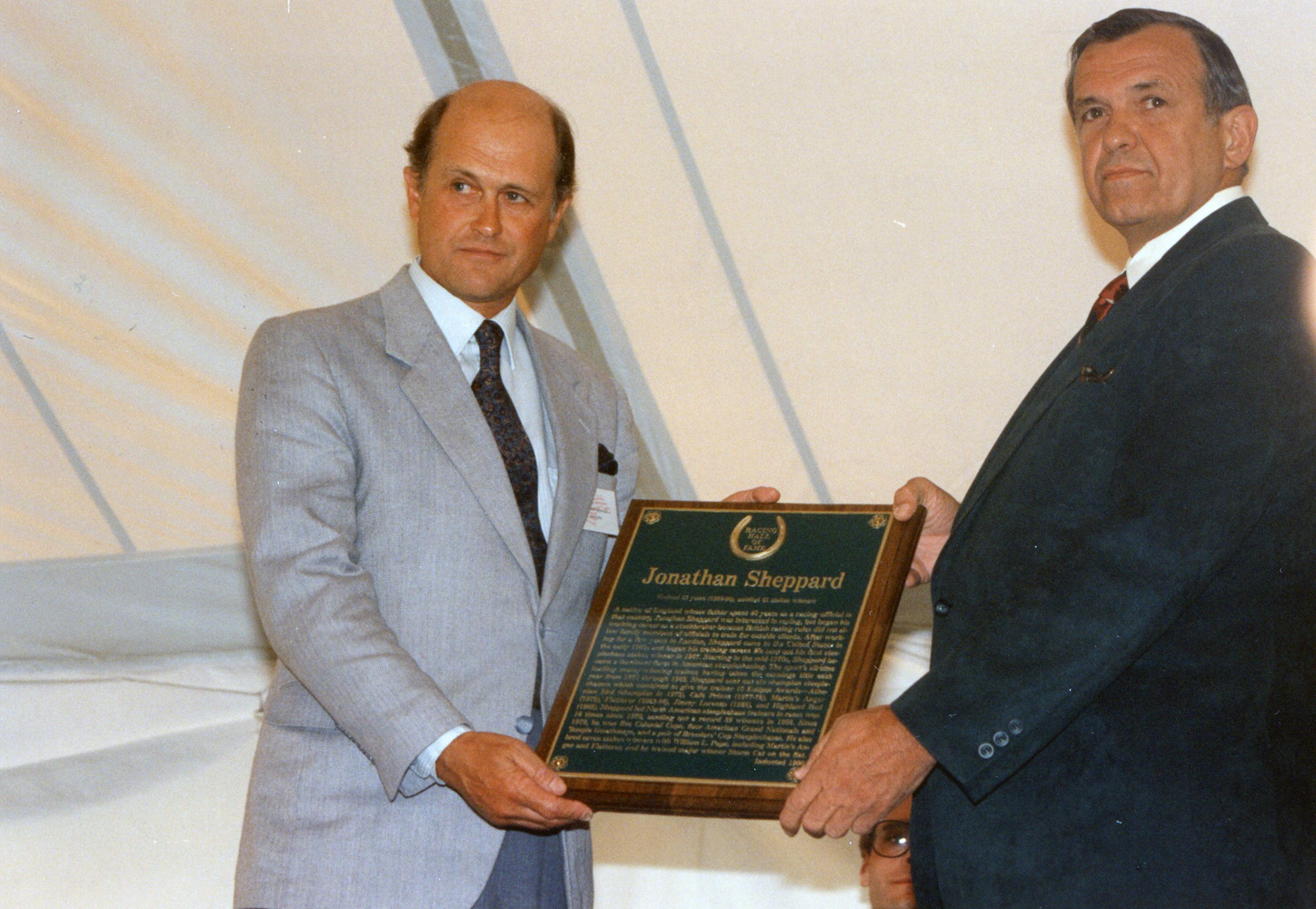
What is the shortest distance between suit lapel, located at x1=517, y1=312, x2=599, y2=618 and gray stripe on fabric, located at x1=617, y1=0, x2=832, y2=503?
0.91m

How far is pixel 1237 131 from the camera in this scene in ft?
7.93

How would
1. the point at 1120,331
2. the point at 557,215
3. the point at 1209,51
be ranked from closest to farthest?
the point at 1120,331 → the point at 1209,51 → the point at 557,215

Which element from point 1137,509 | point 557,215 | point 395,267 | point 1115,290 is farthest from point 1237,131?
point 395,267

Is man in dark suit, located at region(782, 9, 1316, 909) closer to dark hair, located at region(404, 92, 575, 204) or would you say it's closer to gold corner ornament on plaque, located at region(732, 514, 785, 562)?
gold corner ornament on plaque, located at region(732, 514, 785, 562)

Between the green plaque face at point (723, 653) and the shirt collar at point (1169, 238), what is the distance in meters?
0.59

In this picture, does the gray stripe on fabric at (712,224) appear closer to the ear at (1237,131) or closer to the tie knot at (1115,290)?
the tie knot at (1115,290)

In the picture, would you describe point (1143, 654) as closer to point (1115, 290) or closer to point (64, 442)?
point (1115, 290)

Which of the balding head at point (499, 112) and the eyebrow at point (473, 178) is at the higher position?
the balding head at point (499, 112)

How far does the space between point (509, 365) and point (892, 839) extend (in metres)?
1.32

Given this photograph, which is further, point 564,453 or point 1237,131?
point 564,453

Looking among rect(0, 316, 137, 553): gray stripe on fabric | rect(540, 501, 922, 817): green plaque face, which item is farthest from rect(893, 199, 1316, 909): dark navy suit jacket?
rect(0, 316, 137, 553): gray stripe on fabric

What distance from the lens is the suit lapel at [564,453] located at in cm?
245

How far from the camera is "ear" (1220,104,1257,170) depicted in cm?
241

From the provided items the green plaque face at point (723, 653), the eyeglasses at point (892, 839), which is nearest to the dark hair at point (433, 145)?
the green plaque face at point (723, 653)
